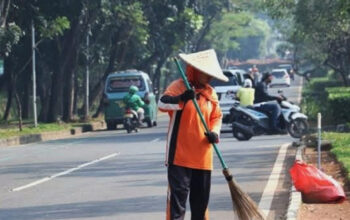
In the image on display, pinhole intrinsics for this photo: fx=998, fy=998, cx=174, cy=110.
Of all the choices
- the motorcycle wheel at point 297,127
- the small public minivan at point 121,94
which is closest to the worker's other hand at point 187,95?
the motorcycle wheel at point 297,127

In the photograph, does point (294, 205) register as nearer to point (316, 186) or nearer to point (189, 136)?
point (316, 186)

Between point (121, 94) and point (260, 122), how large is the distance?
1234 centimetres

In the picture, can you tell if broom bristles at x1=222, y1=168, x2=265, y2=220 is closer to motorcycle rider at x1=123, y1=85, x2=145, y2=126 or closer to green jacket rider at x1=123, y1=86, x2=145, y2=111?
motorcycle rider at x1=123, y1=85, x2=145, y2=126

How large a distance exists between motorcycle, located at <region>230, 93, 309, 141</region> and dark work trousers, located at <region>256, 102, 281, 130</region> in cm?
10

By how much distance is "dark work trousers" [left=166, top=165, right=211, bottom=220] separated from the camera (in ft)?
29.3

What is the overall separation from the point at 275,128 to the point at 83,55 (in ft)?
59.8

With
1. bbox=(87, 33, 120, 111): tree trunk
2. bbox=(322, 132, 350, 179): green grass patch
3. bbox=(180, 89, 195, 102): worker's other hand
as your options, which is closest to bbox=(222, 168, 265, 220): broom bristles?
bbox=(180, 89, 195, 102): worker's other hand

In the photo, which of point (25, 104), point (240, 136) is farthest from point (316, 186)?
point (25, 104)

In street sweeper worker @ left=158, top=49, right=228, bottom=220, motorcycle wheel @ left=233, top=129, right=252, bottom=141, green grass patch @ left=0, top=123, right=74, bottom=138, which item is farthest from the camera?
green grass patch @ left=0, top=123, right=74, bottom=138

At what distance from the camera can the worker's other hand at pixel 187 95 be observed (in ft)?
29.0

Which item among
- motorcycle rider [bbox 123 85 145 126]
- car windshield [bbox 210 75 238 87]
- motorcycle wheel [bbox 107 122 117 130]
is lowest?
motorcycle wheel [bbox 107 122 117 130]

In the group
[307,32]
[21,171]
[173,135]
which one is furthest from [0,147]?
[173,135]

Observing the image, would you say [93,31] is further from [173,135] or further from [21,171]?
[173,135]

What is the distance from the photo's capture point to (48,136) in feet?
108
